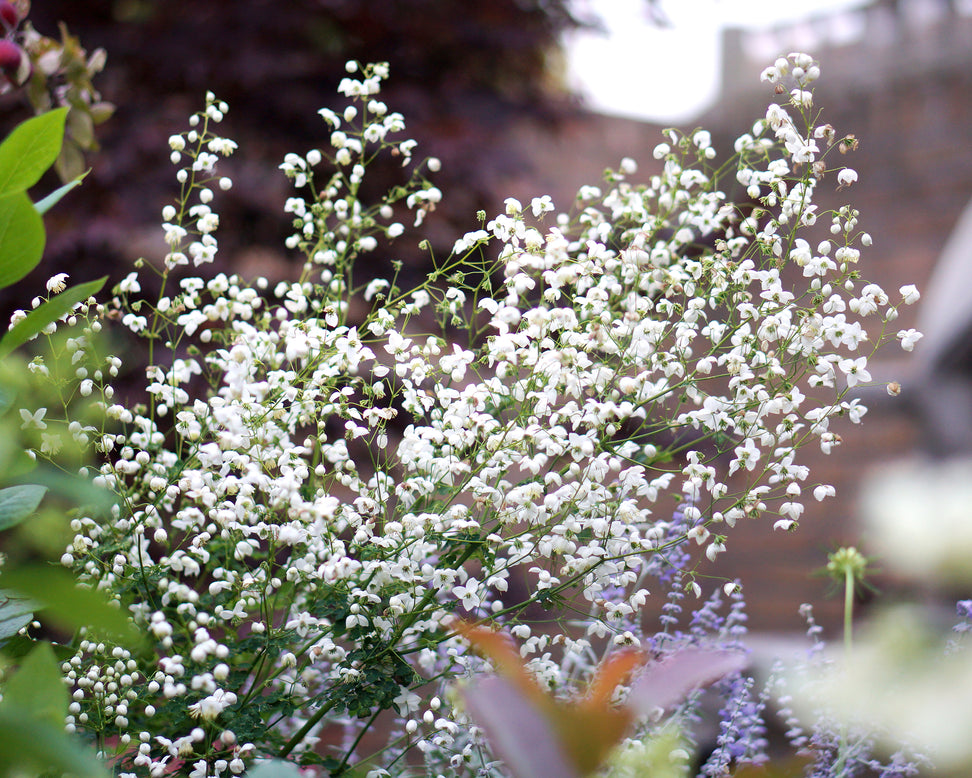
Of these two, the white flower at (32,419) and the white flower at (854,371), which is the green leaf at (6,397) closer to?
the white flower at (32,419)

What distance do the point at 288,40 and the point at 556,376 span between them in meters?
2.97

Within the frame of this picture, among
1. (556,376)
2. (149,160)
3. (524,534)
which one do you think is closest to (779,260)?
(556,376)

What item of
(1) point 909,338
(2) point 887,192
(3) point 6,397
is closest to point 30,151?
(3) point 6,397

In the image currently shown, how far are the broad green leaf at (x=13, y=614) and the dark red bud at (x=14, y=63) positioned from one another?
2.42 feet

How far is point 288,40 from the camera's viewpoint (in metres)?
3.49

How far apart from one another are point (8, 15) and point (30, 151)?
672 mm

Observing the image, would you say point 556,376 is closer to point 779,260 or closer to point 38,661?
point 779,260

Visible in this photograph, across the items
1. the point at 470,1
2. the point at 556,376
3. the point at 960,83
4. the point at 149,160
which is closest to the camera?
the point at 556,376

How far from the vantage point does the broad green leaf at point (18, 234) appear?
0.68 meters

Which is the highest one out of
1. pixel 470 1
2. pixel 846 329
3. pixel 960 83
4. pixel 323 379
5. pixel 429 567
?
pixel 960 83

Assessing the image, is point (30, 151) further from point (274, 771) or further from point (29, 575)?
point (274, 771)

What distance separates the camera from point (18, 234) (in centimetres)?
69

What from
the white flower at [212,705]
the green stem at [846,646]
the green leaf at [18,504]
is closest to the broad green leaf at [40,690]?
the green leaf at [18,504]

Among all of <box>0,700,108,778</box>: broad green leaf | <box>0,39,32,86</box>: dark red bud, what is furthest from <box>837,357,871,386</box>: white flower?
<box>0,39,32,86</box>: dark red bud
